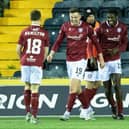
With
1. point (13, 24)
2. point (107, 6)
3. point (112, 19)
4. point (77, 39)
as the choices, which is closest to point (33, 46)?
point (77, 39)

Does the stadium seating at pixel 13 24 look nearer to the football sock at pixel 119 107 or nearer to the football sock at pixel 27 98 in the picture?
the football sock at pixel 119 107

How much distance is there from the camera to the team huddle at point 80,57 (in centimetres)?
1109

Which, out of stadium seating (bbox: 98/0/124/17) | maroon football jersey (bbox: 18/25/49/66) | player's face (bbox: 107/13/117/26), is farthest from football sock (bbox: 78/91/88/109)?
stadium seating (bbox: 98/0/124/17)

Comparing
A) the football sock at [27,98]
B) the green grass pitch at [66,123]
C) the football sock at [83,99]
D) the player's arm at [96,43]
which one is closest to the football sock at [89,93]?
the football sock at [83,99]

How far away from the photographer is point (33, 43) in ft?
36.3

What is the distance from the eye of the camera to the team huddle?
11086 mm

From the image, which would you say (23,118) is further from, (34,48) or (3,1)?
(3,1)

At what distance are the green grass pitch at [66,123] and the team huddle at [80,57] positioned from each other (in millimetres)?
166

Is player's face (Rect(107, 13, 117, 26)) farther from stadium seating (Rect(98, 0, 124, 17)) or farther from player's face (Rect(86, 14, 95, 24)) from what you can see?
stadium seating (Rect(98, 0, 124, 17))

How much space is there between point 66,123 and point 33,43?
1.22 m

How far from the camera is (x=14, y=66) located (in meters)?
15.6

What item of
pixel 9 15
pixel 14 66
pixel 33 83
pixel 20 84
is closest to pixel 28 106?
pixel 33 83

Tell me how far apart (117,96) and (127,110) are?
673 millimetres

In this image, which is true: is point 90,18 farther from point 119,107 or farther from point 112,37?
point 119,107
